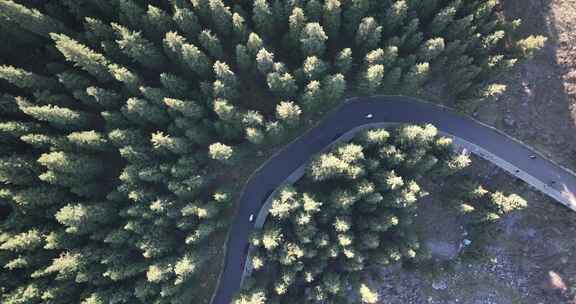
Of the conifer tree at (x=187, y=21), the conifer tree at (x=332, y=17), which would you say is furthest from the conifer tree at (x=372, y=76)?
the conifer tree at (x=187, y=21)

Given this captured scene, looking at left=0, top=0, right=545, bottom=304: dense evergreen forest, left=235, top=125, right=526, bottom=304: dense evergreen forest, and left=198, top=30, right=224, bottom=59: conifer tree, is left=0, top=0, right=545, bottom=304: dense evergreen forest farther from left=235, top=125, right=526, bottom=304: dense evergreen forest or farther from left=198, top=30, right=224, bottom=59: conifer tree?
left=235, top=125, right=526, bottom=304: dense evergreen forest

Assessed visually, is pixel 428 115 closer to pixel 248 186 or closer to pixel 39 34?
pixel 248 186

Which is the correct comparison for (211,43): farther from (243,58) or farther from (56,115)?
(56,115)

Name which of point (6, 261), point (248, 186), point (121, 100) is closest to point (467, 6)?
point (248, 186)

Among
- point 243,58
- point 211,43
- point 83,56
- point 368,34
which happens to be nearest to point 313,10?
point 368,34

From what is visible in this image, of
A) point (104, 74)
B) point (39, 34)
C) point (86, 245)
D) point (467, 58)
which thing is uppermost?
point (39, 34)

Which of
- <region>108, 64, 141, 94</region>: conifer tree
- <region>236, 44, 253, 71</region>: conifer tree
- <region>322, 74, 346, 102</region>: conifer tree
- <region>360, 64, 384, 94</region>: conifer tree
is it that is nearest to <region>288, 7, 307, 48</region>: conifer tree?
<region>236, 44, 253, 71</region>: conifer tree
